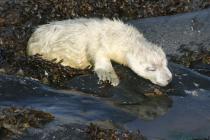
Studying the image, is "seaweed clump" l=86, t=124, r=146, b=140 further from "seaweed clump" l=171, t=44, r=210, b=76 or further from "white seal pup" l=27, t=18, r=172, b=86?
"seaweed clump" l=171, t=44, r=210, b=76

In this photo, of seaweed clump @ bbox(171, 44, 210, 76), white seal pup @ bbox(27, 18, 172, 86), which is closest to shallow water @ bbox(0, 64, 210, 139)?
white seal pup @ bbox(27, 18, 172, 86)

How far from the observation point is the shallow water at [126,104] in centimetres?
697

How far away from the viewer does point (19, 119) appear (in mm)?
6512

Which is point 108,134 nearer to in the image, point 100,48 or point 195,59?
point 100,48

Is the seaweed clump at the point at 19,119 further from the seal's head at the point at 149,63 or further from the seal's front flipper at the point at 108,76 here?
the seal's head at the point at 149,63

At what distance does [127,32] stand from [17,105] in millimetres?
2945

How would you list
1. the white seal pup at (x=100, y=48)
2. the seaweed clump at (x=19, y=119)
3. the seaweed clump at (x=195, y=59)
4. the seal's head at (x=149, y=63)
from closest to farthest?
1. the seaweed clump at (x=19, y=119)
2. the seal's head at (x=149, y=63)
3. the white seal pup at (x=100, y=48)
4. the seaweed clump at (x=195, y=59)

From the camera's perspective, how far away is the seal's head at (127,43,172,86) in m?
8.69

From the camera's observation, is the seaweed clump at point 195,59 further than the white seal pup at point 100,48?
Yes

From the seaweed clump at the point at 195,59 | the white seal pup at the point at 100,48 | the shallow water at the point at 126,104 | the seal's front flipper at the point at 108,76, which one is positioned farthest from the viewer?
the seaweed clump at the point at 195,59

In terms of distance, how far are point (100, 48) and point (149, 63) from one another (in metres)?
0.75

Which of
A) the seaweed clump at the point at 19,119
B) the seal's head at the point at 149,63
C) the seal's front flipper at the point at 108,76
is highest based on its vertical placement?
the seal's head at the point at 149,63

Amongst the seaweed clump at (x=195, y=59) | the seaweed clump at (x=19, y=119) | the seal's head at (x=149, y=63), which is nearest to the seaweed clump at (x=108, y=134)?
the seaweed clump at (x=19, y=119)

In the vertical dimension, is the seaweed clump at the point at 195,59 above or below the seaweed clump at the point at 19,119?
above
